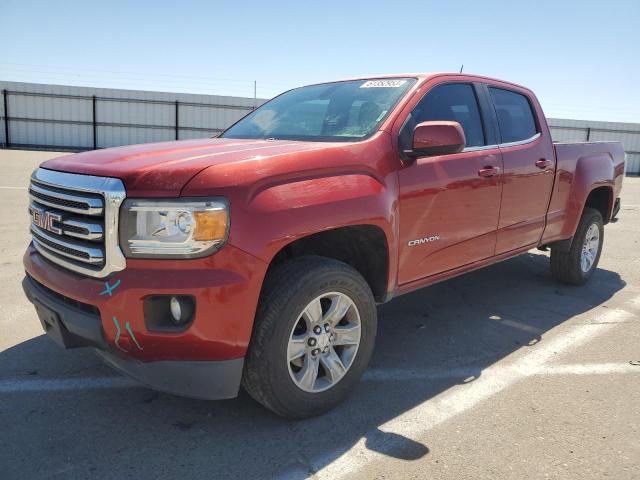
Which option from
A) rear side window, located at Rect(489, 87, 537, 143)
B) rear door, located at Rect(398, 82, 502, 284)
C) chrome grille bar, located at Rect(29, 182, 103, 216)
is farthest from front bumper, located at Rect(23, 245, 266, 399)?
rear side window, located at Rect(489, 87, 537, 143)

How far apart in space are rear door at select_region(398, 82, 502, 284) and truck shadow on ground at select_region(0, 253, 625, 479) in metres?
0.66

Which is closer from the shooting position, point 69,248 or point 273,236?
point 273,236

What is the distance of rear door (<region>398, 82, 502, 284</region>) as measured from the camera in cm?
328

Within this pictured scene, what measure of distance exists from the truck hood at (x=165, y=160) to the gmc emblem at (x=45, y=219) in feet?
0.79

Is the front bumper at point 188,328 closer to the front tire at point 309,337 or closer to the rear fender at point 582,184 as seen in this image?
the front tire at point 309,337

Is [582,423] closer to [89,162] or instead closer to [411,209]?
[411,209]

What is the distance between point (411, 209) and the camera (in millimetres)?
3246

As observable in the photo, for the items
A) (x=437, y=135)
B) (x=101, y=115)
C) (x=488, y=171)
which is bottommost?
(x=488, y=171)

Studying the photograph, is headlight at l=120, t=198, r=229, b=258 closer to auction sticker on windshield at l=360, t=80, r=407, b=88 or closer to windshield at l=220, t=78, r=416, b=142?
windshield at l=220, t=78, r=416, b=142

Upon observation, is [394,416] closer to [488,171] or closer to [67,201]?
[488,171]

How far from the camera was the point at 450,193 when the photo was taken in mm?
3502

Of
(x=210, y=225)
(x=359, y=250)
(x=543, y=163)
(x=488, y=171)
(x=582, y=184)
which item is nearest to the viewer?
(x=210, y=225)

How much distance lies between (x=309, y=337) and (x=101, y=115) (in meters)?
25.2

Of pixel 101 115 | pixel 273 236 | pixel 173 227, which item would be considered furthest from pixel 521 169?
pixel 101 115
